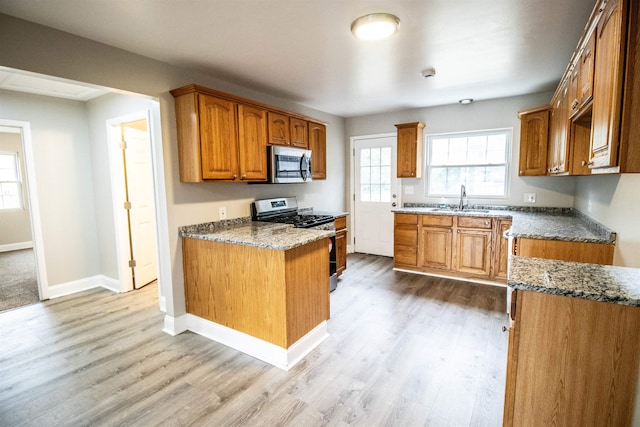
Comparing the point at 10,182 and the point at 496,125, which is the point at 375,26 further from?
the point at 10,182

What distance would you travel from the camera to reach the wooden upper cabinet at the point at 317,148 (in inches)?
165

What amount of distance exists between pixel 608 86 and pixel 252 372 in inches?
105

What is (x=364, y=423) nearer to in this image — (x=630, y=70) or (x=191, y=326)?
(x=191, y=326)

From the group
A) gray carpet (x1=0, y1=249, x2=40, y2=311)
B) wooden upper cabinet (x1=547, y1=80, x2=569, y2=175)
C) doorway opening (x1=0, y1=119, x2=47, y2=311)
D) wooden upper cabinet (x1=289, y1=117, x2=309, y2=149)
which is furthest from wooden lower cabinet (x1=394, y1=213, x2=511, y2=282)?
gray carpet (x1=0, y1=249, x2=40, y2=311)

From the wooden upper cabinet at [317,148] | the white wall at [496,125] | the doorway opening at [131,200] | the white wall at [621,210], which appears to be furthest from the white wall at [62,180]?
the white wall at [621,210]

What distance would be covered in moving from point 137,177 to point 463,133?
182 inches

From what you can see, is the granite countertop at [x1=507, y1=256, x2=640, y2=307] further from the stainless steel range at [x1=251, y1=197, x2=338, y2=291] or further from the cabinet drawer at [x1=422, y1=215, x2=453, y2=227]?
the cabinet drawer at [x1=422, y1=215, x2=453, y2=227]

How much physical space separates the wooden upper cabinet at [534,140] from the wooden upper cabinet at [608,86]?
2.40 metres

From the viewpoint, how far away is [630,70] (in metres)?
1.22

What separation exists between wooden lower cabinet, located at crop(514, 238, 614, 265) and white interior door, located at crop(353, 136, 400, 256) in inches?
103

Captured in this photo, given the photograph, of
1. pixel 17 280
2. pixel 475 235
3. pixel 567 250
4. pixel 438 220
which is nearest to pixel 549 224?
pixel 567 250

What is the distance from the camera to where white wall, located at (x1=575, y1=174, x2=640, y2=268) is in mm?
1889

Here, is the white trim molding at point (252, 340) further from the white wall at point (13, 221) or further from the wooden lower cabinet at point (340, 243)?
the white wall at point (13, 221)

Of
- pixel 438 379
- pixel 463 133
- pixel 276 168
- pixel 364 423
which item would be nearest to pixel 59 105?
pixel 276 168
